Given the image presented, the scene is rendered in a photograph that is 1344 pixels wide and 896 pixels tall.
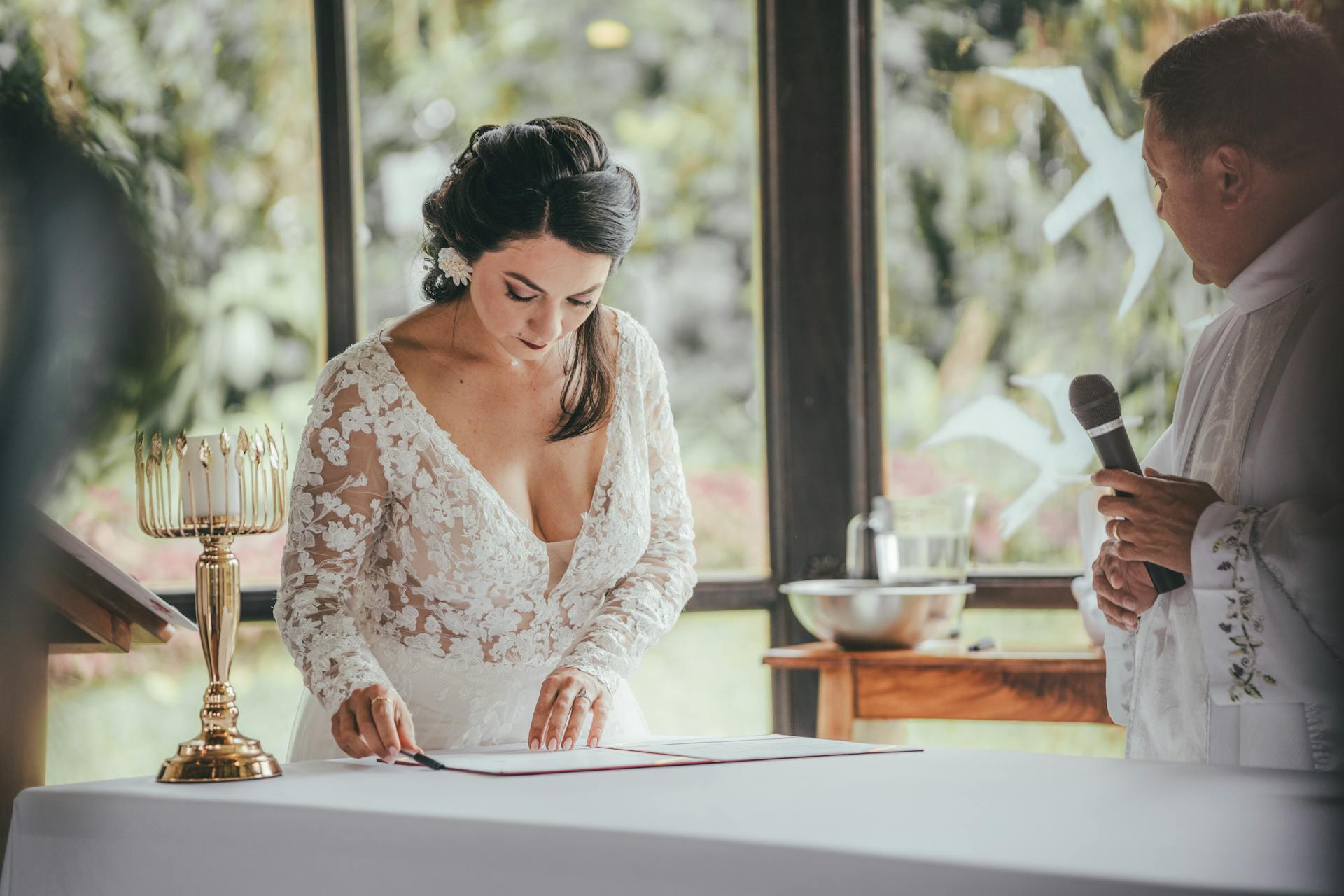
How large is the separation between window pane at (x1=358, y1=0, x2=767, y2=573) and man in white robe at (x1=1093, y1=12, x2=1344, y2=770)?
185cm

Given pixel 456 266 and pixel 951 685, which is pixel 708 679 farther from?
pixel 456 266

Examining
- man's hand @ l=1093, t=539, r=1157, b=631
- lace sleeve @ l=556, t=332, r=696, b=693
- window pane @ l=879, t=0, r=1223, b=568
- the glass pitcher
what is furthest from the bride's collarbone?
window pane @ l=879, t=0, r=1223, b=568

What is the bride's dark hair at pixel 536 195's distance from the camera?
186 centimetres

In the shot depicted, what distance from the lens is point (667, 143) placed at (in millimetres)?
3570

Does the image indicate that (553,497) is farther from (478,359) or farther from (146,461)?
(146,461)

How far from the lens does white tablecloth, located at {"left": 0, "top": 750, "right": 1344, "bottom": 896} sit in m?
1.00

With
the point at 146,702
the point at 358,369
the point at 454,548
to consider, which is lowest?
the point at 146,702

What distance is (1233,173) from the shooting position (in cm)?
167

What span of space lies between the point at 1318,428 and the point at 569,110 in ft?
7.93

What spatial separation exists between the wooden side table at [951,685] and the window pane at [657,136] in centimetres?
68

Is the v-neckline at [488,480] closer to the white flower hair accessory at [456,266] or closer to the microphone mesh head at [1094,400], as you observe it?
the white flower hair accessory at [456,266]

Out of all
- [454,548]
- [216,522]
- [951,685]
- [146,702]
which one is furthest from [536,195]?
[146,702]

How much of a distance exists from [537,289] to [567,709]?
612mm

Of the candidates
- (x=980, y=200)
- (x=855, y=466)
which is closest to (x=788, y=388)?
(x=855, y=466)
